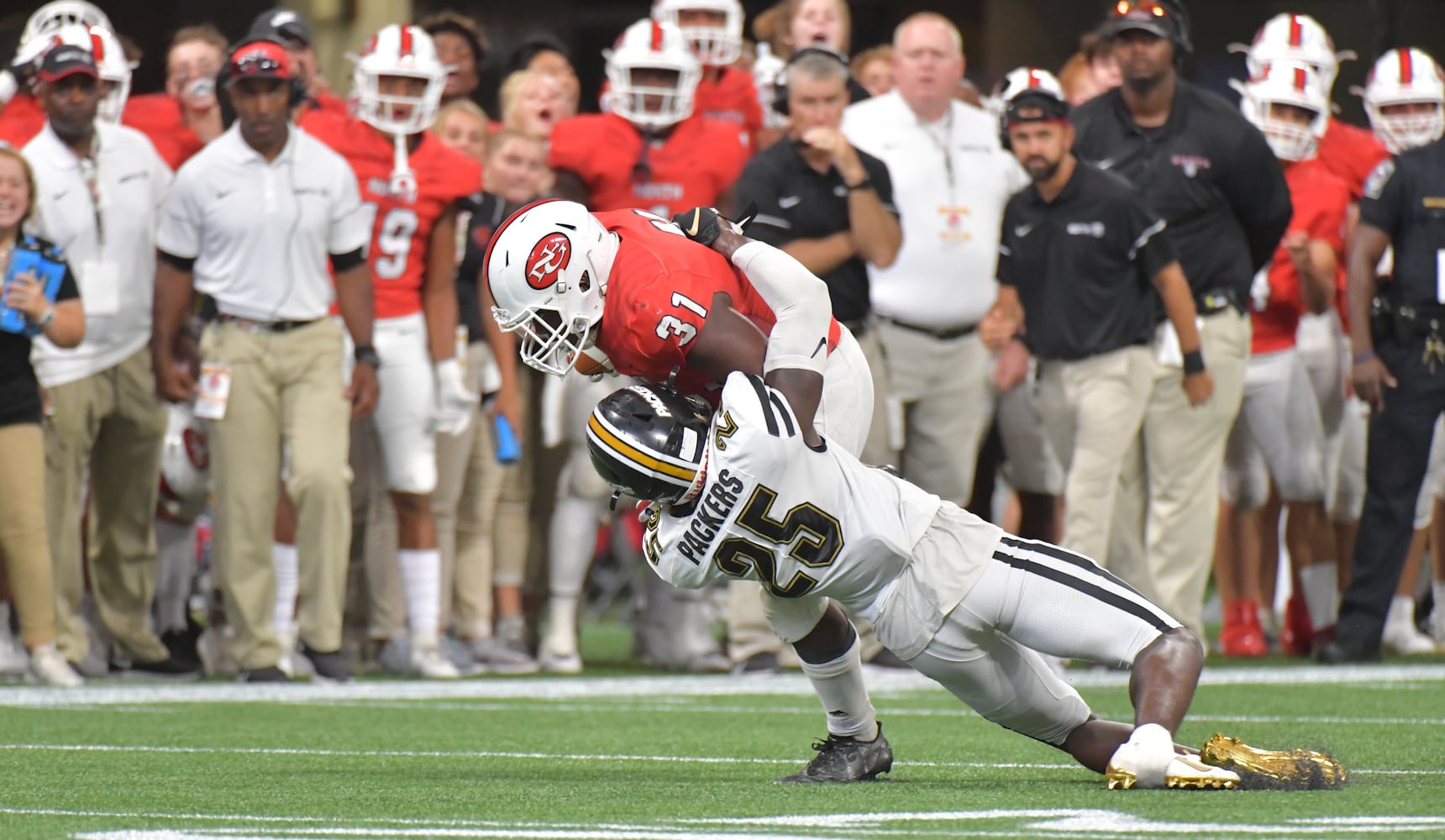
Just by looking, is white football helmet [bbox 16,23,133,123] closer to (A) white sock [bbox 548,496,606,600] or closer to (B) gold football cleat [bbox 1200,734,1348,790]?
(A) white sock [bbox 548,496,606,600]

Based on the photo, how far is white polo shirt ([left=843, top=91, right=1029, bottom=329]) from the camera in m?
8.77

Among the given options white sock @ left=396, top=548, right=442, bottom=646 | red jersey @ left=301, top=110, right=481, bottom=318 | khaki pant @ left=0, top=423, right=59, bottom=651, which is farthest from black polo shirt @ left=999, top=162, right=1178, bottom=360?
khaki pant @ left=0, top=423, right=59, bottom=651

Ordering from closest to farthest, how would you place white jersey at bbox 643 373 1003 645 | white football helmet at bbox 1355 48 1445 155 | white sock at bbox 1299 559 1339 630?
white jersey at bbox 643 373 1003 645 → white sock at bbox 1299 559 1339 630 → white football helmet at bbox 1355 48 1445 155

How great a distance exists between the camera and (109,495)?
8.49 m

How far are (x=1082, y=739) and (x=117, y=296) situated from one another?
4741 millimetres

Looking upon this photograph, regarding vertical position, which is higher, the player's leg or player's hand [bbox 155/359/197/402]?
player's hand [bbox 155/359/197/402]

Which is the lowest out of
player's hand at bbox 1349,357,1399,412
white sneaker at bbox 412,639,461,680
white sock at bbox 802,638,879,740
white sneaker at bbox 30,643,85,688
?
white sneaker at bbox 412,639,461,680

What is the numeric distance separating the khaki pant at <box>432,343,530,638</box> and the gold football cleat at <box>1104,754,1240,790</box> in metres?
4.91

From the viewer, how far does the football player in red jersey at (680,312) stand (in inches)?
194

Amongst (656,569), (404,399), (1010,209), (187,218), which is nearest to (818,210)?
(1010,209)

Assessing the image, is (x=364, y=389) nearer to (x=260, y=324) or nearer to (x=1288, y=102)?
(x=260, y=324)

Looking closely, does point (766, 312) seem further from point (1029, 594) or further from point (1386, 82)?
point (1386, 82)

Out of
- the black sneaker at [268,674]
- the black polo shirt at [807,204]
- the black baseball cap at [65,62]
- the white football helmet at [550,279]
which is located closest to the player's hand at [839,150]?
the black polo shirt at [807,204]

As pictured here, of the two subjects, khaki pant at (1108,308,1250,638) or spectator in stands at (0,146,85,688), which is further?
khaki pant at (1108,308,1250,638)
